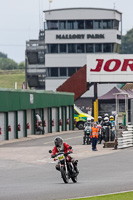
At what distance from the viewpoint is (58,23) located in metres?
105

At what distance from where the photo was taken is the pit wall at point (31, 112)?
147 feet

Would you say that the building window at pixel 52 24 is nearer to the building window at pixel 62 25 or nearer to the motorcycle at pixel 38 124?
the building window at pixel 62 25

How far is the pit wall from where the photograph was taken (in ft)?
147

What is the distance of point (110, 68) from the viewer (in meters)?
58.7

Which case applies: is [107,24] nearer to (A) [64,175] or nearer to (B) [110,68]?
(B) [110,68]

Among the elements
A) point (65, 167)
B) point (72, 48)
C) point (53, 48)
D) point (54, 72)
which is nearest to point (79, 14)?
point (72, 48)

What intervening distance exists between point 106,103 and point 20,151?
26.2 m

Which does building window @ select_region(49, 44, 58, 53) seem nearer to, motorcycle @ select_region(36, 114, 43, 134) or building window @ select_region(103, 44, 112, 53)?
building window @ select_region(103, 44, 112, 53)

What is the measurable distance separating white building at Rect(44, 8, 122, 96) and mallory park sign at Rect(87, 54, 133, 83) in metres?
44.6

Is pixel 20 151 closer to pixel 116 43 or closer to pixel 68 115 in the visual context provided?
pixel 68 115

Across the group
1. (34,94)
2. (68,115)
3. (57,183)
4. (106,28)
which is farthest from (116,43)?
(57,183)

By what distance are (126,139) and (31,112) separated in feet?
55.0

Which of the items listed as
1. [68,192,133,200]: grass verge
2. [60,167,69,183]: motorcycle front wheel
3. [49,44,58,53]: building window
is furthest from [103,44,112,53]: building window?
[68,192,133,200]: grass verge

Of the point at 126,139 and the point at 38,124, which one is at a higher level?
the point at 38,124
